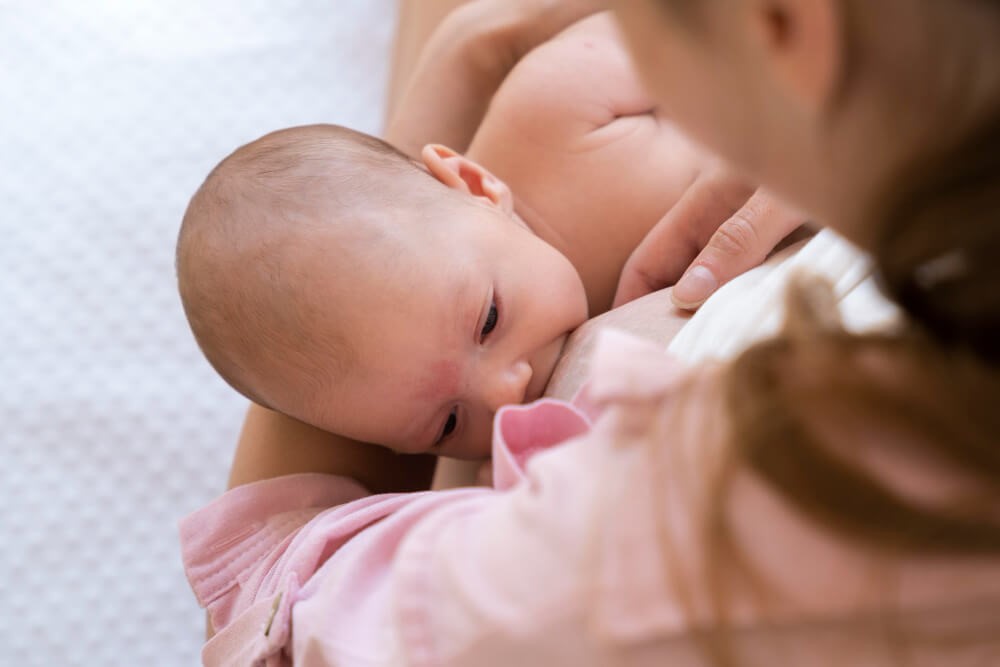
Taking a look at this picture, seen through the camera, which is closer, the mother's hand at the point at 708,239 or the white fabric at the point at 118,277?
the mother's hand at the point at 708,239

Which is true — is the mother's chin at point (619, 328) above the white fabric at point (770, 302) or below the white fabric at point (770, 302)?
below

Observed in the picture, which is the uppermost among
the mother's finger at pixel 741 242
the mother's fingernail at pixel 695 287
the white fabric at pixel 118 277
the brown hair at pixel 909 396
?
the brown hair at pixel 909 396

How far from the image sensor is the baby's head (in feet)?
3.19

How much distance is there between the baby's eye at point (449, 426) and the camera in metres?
1.08

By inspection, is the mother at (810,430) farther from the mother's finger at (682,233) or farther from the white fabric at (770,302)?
the mother's finger at (682,233)

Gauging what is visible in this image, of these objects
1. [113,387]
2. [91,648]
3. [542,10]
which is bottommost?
[91,648]

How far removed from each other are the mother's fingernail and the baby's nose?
178 mm

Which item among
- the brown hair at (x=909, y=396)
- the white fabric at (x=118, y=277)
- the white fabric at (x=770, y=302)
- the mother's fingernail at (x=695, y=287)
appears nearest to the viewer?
the brown hair at (x=909, y=396)

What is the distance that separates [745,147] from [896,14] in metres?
0.10

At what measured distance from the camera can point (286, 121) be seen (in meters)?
1.78

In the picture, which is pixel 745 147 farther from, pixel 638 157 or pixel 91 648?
pixel 91 648

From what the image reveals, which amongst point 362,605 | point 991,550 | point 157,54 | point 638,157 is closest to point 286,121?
point 157,54

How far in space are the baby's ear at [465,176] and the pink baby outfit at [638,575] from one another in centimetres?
52

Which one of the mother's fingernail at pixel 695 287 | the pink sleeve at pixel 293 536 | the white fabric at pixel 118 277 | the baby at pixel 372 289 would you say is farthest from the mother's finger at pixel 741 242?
the white fabric at pixel 118 277
